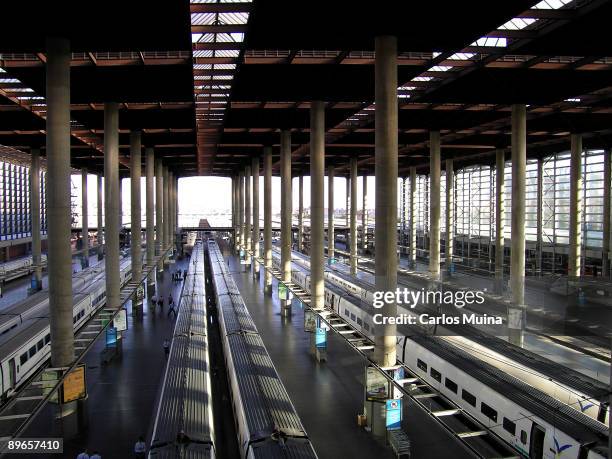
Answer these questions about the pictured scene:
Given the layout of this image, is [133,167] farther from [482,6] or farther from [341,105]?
[482,6]

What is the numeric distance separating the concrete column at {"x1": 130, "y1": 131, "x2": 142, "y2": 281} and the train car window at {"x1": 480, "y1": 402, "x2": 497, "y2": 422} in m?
26.8

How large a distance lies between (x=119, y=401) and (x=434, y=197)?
2580cm

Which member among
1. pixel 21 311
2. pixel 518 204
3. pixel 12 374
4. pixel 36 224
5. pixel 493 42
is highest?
pixel 493 42

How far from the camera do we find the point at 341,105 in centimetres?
2605

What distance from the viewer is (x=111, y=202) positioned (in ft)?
84.7

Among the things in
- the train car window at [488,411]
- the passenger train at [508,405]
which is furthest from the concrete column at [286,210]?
the train car window at [488,411]

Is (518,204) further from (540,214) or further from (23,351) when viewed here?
(23,351)

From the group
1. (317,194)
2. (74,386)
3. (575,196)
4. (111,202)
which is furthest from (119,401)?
(575,196)

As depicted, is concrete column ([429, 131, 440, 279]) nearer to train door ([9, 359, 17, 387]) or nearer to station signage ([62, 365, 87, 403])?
station signage ([62, 365, 87, 403])

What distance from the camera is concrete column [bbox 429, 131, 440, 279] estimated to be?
3488cm

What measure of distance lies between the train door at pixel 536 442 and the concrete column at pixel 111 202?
65.0 feet

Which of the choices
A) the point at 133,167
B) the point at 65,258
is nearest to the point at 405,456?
the point at 65,258

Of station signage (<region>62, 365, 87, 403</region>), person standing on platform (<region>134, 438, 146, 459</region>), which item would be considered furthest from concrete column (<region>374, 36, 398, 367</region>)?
station signage (<region>62, 365, 87, 403</region>)

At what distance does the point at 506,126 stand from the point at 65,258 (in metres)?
29.0
